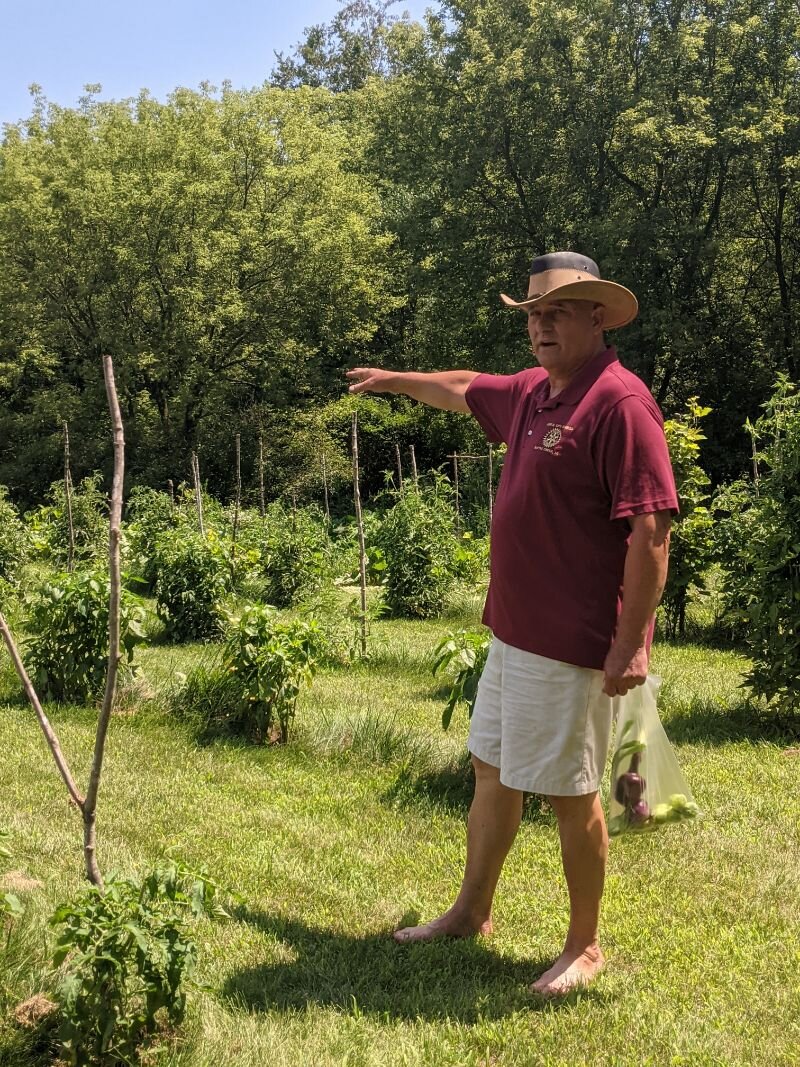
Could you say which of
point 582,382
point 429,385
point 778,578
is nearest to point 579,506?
point 582,382

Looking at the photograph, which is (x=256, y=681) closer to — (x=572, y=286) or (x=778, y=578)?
(x=778, y=578)

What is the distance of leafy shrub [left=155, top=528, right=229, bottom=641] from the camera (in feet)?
29.0

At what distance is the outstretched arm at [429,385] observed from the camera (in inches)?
129

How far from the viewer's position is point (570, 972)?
2.79 meters

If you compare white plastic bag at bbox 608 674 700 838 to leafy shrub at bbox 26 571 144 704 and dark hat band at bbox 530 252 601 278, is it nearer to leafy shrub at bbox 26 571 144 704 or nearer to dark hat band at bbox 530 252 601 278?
dark hat band at bbox 530 252 601 278

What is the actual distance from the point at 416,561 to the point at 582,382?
8.28 m

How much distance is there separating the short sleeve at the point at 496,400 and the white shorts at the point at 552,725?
0.76m

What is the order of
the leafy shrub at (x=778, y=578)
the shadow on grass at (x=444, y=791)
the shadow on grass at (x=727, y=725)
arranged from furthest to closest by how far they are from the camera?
the leafy shrub at (x=778, y=578) < the shadow on grass at (x=727, y=725) < the shadow on grass at (x=444, y=791)

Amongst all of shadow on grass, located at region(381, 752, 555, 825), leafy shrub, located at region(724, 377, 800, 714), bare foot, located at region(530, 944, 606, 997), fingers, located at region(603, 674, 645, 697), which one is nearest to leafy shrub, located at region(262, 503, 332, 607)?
leafy shrub, located at region(724, 377, 800, 714)

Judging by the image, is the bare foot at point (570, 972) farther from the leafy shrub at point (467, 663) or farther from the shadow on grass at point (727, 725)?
the shadow on grass at point (727, 725)

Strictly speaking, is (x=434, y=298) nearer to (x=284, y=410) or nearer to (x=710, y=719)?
(x=284, y=410)

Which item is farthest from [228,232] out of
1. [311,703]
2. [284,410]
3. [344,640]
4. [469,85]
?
[311,703]

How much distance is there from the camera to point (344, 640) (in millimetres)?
7938

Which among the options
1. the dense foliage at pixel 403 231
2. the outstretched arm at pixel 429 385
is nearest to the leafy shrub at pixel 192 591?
the outstretched arm at pixel 429 385
